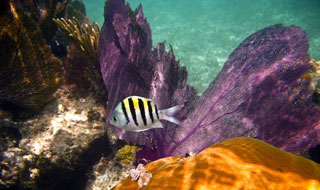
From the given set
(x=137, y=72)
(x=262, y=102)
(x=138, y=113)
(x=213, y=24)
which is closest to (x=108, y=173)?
(x=138, y=113)

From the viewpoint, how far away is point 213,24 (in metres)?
20.5

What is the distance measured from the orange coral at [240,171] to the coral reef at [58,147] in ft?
4.84

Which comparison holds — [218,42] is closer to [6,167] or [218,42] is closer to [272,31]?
[272,31]

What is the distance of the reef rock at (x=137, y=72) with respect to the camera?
2.97 metres

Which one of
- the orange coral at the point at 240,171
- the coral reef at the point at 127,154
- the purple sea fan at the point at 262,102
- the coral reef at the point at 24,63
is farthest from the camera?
the coral reef at the point at 127,154

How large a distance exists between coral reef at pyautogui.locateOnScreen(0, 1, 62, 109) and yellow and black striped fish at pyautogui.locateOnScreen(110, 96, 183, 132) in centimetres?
122

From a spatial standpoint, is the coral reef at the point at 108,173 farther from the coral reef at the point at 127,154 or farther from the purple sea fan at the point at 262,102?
the purple sea fan at the point at 262,102

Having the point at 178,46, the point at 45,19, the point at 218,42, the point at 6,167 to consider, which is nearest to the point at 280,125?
the point at 6,167

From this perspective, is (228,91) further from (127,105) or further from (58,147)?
(58,147)

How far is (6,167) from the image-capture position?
Result: 2.25m

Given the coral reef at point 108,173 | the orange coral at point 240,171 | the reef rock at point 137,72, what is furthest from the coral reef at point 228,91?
the orange coral at point 240,171

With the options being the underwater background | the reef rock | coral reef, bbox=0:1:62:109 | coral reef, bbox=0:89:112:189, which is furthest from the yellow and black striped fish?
coral reef, bbox=0:1:62:109

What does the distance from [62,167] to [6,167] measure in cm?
63

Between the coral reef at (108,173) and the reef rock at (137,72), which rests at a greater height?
the reef rock at (137,72)
